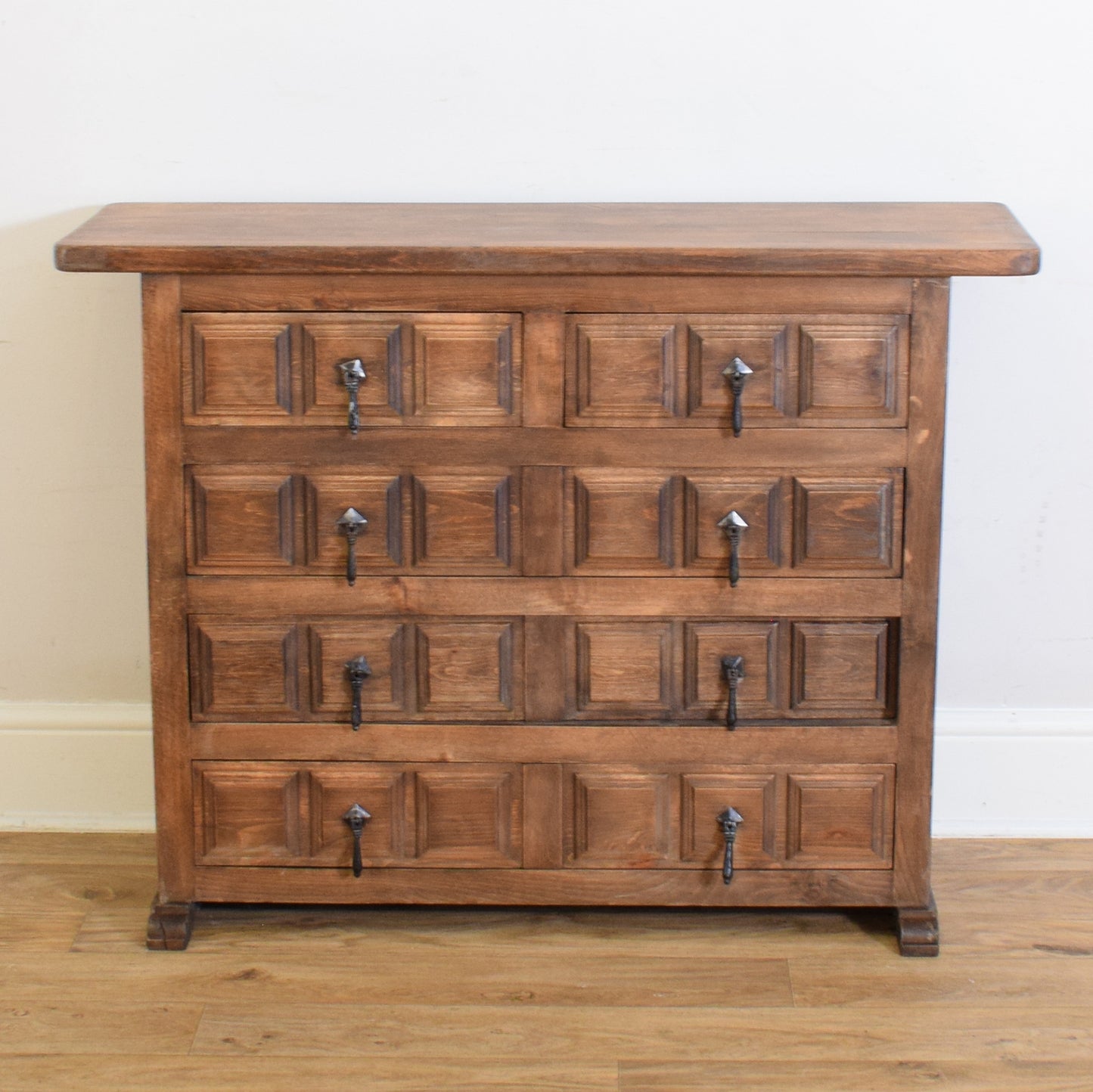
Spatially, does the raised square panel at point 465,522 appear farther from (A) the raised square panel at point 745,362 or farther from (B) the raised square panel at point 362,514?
(A) the raised square panel at point 745,362

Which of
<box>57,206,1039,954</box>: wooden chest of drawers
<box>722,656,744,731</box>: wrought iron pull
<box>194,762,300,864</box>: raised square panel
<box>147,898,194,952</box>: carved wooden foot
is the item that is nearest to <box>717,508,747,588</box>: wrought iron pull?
<box>57,206,1039,954</box>: wooden chest of drawers

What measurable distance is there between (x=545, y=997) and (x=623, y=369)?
34.6 inches

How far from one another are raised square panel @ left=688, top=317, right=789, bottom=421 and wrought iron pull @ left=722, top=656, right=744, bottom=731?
1.08ft

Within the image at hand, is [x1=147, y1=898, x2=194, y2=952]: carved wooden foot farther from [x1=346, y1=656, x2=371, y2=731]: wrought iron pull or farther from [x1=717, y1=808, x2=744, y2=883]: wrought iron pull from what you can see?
[x1=717, y1=808, x2=744, y2=883]: wrought iron pull

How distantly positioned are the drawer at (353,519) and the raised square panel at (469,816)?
30 cm

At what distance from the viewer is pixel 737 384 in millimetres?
2281

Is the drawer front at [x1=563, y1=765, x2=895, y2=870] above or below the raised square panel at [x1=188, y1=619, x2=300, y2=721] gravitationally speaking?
below

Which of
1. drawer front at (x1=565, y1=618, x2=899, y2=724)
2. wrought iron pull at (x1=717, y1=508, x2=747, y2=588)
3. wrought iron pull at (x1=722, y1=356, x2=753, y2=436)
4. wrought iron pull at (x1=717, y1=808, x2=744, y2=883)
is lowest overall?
wrought iron pull at (x1=717, y1=808, x2=744, y2=883)

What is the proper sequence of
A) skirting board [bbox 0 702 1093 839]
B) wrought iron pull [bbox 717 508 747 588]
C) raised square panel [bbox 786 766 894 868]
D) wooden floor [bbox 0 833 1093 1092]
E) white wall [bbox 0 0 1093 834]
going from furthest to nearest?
1. skirting board [bbox 0 702 1093 839]
2. white wall [bbox 0 0 1093 834]
3. raised square panel [bbox 786 766 894 868]
4. wrought iron pull [bbox 717 508 747 588]
5. wooden floor [bbox 0 833 1093 1092]

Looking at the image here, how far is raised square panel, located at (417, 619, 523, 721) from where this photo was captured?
94.4 inches

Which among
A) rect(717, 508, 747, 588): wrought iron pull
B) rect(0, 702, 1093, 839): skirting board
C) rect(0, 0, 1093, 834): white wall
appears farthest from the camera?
rect(0, 702, 1093, 839): skirting board

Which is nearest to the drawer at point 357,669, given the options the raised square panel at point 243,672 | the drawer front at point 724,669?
the raised square panel at point 243,672

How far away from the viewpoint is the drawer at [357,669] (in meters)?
2.40

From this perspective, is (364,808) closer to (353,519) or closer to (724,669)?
(353,519)
